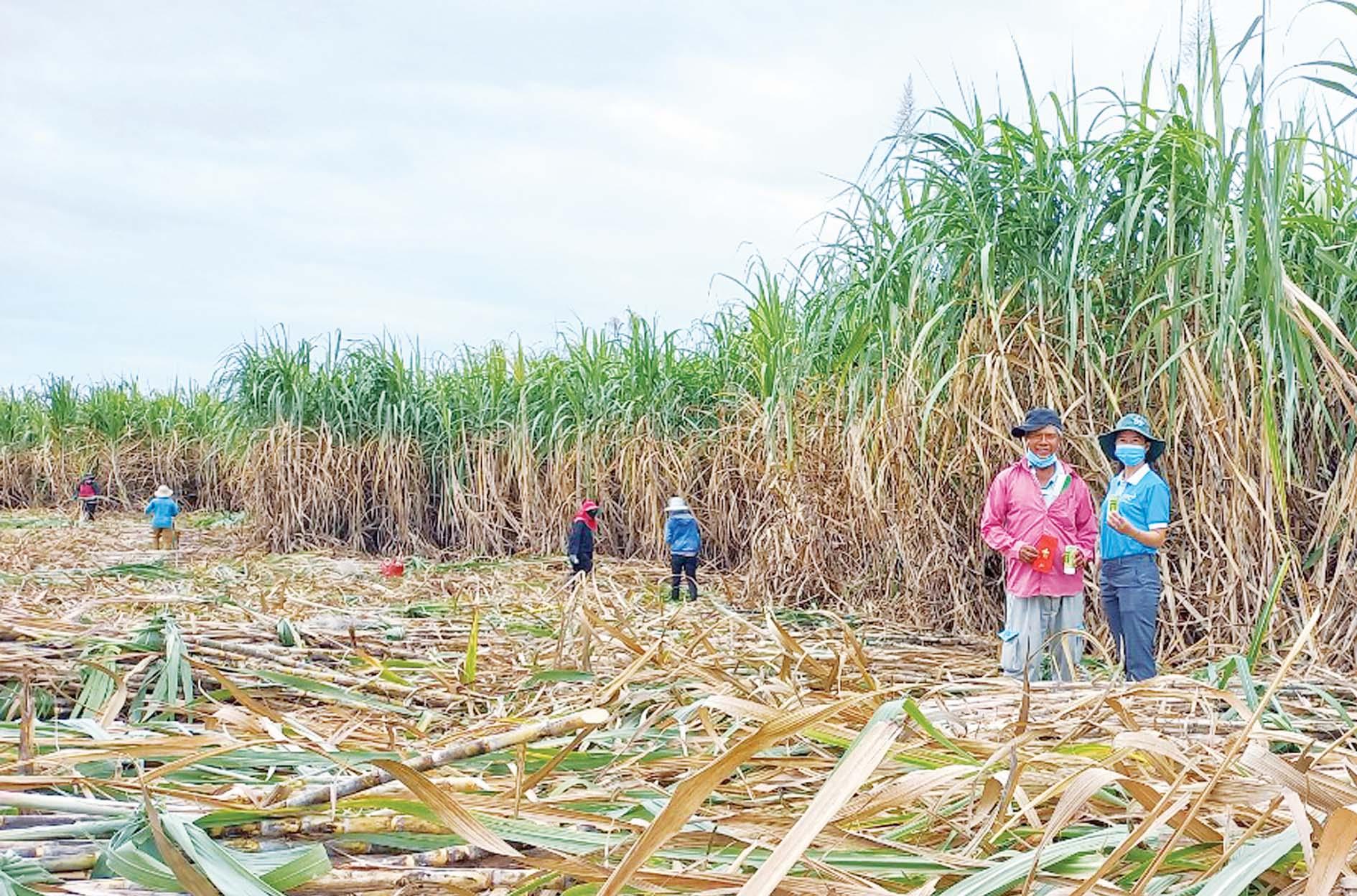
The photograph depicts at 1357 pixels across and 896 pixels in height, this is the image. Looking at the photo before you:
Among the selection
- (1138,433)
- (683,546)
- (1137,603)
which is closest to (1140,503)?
(1138,433)

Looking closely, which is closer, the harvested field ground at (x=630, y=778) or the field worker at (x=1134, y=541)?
the harvested field ground at (x=630, y=778)

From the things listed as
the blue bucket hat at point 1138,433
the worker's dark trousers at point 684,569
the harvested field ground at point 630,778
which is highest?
the blue bucket hat at point 1138,433

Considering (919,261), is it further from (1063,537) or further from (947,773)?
(947,773)

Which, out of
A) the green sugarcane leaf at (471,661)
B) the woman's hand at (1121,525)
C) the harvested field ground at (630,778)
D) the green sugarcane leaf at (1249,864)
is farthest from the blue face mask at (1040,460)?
the green sugarcane leaf at (1249,864)

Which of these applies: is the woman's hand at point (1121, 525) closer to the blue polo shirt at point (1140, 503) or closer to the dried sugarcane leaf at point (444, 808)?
the blue polo shirt at point (1140, 503)

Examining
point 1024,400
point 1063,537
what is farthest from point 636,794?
point 1024,400

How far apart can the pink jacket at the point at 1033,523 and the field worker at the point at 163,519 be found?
8810 millimetres

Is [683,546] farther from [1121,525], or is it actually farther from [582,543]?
[1121,525]

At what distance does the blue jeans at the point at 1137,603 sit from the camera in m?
3.91

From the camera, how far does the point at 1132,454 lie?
3873 millimetres

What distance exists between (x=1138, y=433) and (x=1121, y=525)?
354mm

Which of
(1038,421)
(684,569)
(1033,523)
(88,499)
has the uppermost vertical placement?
(1038,421)

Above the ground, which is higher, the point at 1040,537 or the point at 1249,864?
the point at 1040,537

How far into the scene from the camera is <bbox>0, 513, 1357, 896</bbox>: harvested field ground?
1.15 metres
